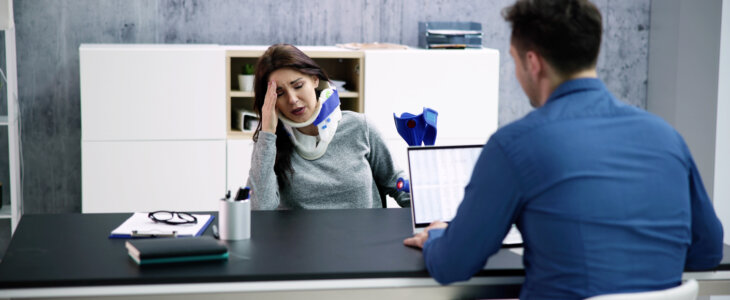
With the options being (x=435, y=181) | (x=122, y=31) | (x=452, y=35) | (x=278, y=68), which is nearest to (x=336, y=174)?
(x=278, y=68)

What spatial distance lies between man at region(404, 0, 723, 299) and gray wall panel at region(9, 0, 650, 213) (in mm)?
3039

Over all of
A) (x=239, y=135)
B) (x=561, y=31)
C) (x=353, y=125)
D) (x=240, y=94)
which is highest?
(x=561, y=31)

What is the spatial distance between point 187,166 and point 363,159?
1627 millimetres

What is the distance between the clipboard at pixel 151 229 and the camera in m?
2.06

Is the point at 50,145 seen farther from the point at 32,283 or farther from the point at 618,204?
the point at 618,204

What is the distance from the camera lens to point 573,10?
5.01ft

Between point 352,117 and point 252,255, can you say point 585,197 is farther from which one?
point 352,117

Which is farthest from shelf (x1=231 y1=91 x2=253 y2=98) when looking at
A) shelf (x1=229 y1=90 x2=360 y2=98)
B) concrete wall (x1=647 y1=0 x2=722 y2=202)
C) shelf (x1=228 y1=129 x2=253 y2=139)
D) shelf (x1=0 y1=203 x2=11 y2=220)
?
concrete wall (x1=647 y1=0 x2=722 y2=202)

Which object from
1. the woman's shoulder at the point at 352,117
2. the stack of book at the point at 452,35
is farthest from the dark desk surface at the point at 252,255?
the stack of book at the point at 452,35

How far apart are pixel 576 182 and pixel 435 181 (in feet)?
2.17

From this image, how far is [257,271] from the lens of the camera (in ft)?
5.76

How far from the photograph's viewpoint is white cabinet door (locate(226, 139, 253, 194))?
4129 millimetres

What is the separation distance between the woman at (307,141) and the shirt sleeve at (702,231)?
1102 mm

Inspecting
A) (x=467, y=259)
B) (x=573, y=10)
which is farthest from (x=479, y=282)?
(x=573, y=10)
